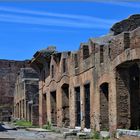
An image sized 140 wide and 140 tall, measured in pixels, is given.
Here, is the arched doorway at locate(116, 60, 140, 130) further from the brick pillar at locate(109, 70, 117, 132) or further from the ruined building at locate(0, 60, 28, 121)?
the ruined building at locate(0, 60, 28, 121)

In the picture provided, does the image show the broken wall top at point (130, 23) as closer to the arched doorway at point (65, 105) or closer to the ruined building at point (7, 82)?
the arched doorway at point (65, 105)

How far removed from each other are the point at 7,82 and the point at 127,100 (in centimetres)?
4413

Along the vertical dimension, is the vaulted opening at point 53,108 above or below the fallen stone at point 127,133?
above

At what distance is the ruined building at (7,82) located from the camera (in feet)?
187

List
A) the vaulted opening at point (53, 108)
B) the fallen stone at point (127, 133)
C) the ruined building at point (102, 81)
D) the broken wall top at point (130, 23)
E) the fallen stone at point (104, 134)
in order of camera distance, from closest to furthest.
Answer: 1. the fallen stone at point (127, 133)
2. the ruined building at point (102, 81)
3. the fallen stone at point (104, 134)
4. the broken wall top at point (130, 23)
5. the vaulted opening at point (53, 108)

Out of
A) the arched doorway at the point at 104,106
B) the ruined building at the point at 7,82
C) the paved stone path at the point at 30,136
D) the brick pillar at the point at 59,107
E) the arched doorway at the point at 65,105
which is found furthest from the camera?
the ruined building at the point at 7,82

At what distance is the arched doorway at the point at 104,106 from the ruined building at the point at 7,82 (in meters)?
36.1

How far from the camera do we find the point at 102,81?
19.0 metres

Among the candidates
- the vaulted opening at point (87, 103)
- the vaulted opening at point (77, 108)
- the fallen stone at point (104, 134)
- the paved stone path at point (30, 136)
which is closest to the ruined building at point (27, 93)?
the paved stone path at point (30, 136)

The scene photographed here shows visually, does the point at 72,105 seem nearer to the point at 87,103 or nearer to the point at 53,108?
the point at 87,103

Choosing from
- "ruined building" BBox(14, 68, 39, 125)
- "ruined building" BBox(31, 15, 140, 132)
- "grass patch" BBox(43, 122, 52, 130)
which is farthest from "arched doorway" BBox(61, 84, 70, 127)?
"ruined building" BBox(14, 68, 39, 125)

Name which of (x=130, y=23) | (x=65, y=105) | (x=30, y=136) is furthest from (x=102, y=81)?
(x=65, y=105)

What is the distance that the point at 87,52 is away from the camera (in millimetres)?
22016

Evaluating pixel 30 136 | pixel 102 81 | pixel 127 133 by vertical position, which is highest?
pixel 102 81
